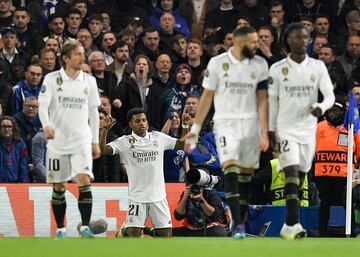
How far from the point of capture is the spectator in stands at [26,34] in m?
25.5

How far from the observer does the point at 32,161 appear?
2281cm

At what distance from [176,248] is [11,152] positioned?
774 cm

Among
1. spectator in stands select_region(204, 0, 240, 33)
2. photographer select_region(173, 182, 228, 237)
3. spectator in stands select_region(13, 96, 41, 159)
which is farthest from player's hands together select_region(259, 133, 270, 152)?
spectator in stands select_region(204, 0, 240, 33)

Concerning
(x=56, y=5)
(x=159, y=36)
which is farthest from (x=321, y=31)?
(x=56, y=5)

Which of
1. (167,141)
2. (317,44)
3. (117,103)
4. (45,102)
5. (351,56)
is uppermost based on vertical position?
(317,44)

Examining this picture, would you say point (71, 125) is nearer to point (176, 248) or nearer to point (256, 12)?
point (176, 248)

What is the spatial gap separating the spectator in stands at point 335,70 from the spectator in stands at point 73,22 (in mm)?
4849

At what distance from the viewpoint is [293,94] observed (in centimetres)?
1683

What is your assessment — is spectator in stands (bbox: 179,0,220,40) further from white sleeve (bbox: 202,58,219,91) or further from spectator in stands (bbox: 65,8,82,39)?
white sleeve (bbox: 202,58,219,91)

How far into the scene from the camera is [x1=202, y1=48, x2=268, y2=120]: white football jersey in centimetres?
1681

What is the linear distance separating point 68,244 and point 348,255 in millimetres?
3495

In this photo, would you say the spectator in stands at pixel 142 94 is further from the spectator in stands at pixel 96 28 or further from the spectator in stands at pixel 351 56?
the spectator in stands at pixel 351 56

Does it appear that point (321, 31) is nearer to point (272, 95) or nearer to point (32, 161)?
point (32, 161)

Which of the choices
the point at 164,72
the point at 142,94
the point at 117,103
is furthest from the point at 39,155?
the point at 164,72
